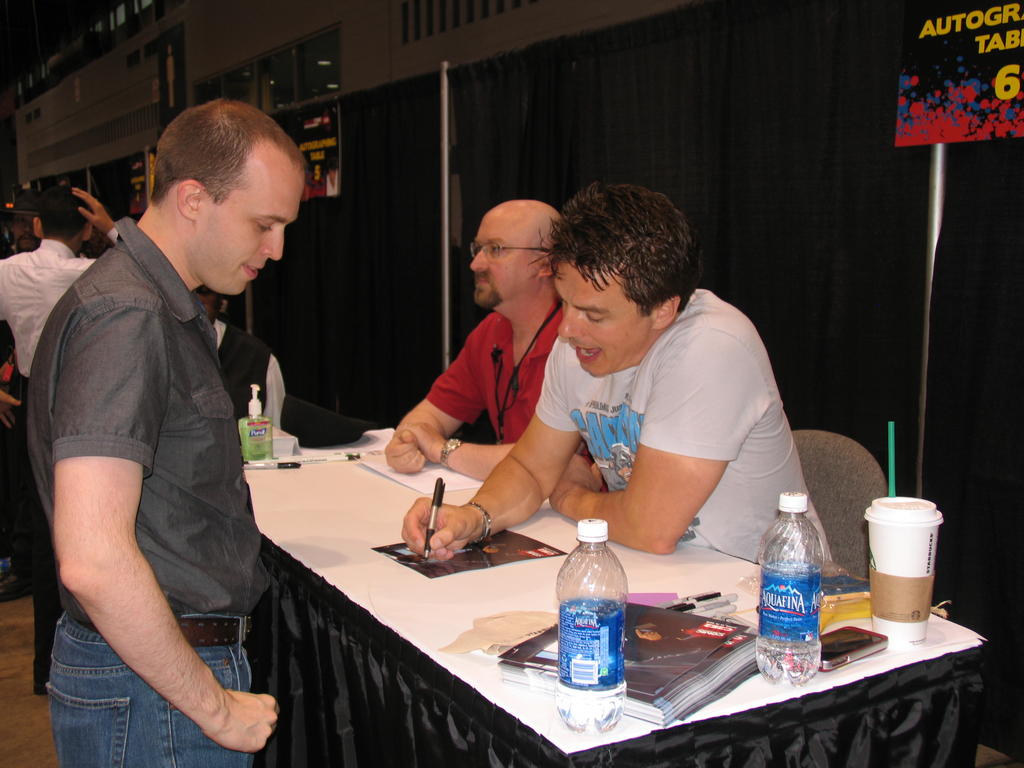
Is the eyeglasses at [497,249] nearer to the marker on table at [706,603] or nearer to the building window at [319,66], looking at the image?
the marker on table at [706,603]

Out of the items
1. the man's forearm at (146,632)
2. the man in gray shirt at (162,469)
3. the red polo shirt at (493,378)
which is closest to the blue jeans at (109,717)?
the man in gray shirt at (162,469)

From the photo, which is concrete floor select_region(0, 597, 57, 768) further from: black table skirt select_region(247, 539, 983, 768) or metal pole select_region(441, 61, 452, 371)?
metal pole select_region(441, 61, 452, 371)

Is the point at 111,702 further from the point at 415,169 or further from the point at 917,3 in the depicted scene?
the point at 415,169

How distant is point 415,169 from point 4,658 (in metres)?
3.26

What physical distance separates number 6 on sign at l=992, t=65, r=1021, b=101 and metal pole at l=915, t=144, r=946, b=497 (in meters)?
0.25

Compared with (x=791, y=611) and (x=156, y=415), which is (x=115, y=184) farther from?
(x=791, y=611)

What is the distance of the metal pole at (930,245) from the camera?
2.65 meters

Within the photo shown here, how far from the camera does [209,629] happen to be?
4.31 ft

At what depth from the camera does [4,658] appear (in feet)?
11.1

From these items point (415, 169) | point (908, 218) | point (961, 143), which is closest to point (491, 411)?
point (908, 218)

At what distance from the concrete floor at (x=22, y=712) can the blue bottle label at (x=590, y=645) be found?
1989mm

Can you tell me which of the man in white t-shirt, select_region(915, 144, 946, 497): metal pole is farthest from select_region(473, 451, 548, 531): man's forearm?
select_region(915, 144, 946, 497): metal pole

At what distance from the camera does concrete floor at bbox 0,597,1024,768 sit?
2662 millimetres

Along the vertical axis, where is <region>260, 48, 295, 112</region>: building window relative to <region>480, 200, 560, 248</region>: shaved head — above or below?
above
